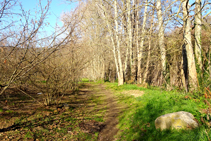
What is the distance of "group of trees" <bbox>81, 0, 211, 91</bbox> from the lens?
7.84m

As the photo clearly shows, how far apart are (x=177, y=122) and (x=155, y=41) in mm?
7041

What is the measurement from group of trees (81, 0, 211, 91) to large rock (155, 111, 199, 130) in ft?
9.33

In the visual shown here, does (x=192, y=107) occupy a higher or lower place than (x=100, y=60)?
lower

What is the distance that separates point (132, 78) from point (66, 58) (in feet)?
30.1

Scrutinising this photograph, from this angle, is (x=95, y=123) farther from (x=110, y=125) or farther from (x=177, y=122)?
(x=177, y=122)

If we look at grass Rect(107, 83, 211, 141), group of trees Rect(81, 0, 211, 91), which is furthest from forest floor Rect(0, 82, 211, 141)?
group of trees Rect(81, 0, 211, 91)

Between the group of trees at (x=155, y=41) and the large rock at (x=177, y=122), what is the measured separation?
2845mm

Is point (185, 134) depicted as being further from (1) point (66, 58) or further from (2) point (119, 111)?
(1) point (66, 58)

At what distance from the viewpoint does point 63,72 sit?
23.8ft

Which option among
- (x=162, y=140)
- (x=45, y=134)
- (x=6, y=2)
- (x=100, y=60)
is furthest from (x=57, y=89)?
(x=100, y=60)

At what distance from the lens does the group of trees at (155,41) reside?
7840 mm

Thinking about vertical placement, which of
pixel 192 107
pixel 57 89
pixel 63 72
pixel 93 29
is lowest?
pixel 192 107

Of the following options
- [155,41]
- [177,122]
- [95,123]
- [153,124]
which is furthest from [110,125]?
[155,41]

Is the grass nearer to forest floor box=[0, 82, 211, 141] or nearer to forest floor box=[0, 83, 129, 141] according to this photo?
forest floor box=[0, 82, 211, 141]
